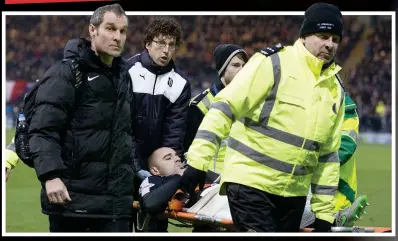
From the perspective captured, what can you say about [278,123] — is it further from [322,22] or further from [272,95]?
[322,22]

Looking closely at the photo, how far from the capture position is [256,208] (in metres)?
5.35

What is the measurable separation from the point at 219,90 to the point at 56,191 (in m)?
2.05

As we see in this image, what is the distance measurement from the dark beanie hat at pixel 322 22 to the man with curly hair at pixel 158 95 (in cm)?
162

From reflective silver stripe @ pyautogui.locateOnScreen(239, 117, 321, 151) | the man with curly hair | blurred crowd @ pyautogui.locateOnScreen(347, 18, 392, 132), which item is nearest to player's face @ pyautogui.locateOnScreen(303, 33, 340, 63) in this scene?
reflective silver stripe @ pyautogui.locateOnScreen(239, 117, 321, 151)

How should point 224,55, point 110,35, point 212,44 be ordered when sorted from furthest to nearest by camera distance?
point 212,44
point 224,55
point 110,35

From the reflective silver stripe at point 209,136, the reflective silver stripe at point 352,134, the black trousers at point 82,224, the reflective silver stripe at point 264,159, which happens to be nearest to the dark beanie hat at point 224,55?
the reflective silver stripe at point 352,134

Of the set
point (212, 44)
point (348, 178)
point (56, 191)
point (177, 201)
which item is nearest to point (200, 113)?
point (177, 201)

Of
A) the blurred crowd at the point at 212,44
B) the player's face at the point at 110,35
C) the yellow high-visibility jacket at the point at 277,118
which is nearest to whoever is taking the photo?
the yellow high-visibility jacket at the point at 277,118

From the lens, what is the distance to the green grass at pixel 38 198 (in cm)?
948

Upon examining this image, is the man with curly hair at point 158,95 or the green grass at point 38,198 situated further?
the green grass at point 38,198

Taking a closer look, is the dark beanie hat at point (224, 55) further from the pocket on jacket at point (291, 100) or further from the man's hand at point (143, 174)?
the pocket on jacket at point (291, 100)

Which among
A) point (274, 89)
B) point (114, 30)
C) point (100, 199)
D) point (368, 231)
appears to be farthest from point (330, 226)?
point (114, 30)

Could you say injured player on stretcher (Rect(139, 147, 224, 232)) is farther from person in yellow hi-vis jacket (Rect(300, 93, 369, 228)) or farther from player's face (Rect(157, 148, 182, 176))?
person in yellow hi-vis jacket (Rect(300, 93, 369, 228))

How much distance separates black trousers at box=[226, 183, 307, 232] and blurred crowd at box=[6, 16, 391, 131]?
15.3 metres
